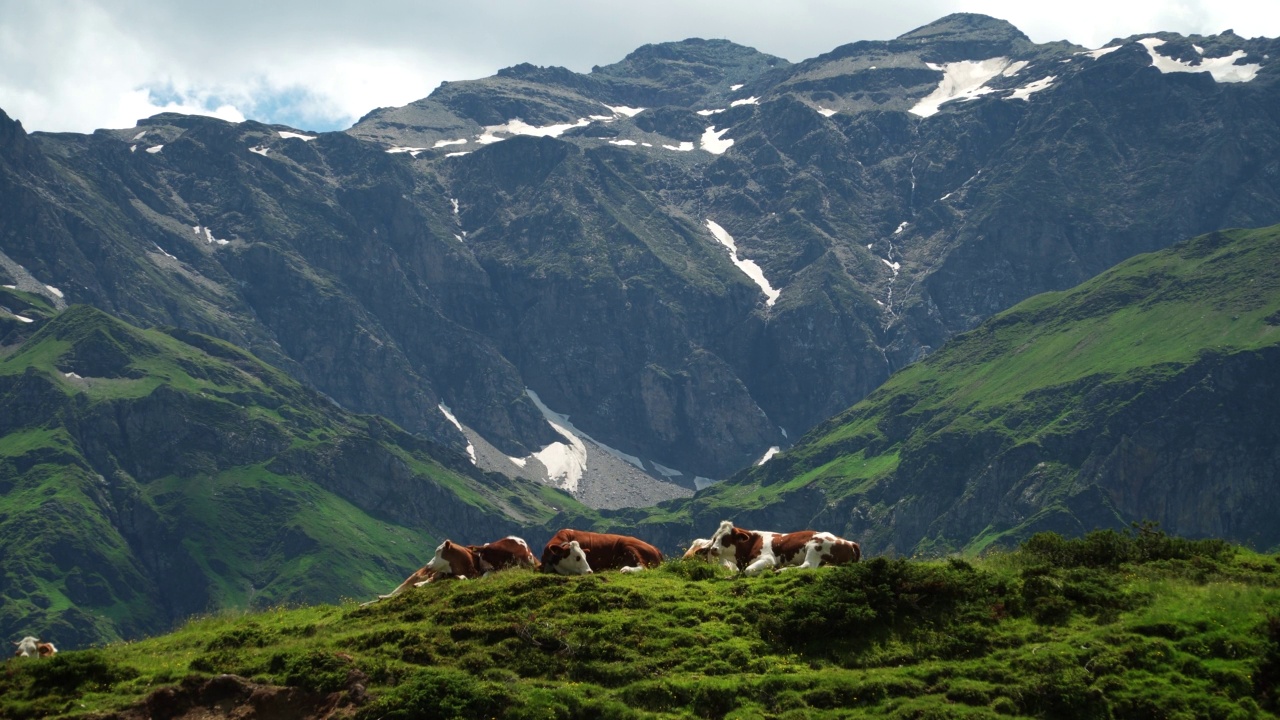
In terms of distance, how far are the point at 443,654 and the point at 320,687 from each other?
3.58 meters

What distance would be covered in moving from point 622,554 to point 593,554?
993 millimetres

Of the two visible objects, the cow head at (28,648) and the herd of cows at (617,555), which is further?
the herd of cows at (617,555)

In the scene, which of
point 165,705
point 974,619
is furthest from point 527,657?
point 974,619

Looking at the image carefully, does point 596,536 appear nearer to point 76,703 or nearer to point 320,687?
point 320,687

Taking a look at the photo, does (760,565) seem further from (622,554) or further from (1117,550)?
(1117,550)

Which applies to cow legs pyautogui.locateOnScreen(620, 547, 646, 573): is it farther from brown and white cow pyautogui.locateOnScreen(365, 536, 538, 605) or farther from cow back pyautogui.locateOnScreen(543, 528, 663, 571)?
brown and white cow pyautogui.locateOnScreen(365, 536, 538, 605)

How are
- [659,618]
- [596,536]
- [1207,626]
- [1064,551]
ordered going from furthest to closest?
[596,536]
[1064,551]
[659,618]
[1207,626]

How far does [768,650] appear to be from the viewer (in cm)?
3672

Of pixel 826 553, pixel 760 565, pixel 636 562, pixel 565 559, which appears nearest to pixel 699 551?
pixel 636 562

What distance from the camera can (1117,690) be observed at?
33.1 meters

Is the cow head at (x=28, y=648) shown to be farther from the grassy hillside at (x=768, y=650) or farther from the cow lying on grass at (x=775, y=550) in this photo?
the cow lying on grass at (x=775, y=550)

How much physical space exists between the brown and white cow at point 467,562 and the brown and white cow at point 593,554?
3.75ft

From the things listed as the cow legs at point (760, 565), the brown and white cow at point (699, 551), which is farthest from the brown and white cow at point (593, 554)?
the cow legs at point (760, 565)

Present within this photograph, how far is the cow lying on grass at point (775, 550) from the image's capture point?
44.9m
